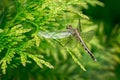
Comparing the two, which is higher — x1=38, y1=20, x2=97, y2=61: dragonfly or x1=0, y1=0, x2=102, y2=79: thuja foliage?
x1=0, y1=0, x2=102, y2=79: thuja foliage

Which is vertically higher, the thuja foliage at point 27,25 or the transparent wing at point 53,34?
the thuja foliage at point 27,25

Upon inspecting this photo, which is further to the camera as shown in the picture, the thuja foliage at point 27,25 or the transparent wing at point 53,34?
the transparent wing at point 53,34

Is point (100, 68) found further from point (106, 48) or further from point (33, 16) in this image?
point (33, 16)

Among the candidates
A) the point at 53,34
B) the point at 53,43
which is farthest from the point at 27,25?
the point at 53,43

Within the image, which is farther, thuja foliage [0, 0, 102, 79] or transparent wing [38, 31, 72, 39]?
transparent wing [38, 31, 72, 39]

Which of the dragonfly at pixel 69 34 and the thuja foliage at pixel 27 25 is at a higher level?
the thuja foliage at pixel 27 25

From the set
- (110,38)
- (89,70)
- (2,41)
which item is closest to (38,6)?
(2,41)

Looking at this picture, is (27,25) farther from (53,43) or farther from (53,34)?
(53,43)

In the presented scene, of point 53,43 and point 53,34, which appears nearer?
point 53,34
